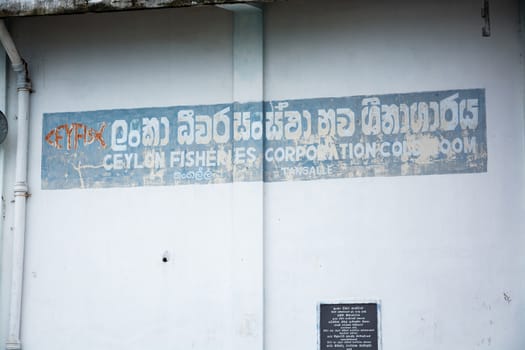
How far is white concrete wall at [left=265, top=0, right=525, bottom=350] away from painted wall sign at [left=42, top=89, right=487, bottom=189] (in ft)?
0.47

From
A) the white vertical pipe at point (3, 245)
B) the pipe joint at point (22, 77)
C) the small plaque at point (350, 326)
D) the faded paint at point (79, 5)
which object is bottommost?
the small plaque at point (350, 326)

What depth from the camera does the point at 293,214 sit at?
33.0ft

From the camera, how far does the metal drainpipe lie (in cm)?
1042

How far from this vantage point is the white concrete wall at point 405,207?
9500mm

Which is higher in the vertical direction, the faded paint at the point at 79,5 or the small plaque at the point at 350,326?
the faded paint at the point at 79,5

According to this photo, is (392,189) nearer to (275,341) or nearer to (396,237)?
(396,237)

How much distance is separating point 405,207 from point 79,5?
3.92 meters

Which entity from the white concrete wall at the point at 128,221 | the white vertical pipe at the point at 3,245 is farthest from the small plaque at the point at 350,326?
the white vertical pipe at the point at 3,245

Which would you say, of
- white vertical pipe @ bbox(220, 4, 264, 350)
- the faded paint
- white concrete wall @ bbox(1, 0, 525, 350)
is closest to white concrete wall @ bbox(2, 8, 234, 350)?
white concrete wall @ bbox(1, 0, 525, 350)

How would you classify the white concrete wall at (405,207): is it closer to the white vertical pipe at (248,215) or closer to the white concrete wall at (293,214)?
the white concrete wall at (293,214)

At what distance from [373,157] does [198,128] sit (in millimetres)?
1934

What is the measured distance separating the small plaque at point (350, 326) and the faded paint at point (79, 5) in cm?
324

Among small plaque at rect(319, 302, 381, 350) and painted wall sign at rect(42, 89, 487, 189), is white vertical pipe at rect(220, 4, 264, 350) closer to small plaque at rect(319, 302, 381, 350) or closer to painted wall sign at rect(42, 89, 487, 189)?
painted wall sign at rect(42, 89, 487, 189)

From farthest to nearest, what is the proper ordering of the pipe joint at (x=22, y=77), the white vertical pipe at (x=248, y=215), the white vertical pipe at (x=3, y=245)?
the pipe joint at (x=22, y=77)
the white vertical pipe at (x=3, y=245)
the white vertical pipe at (x=248, y=215)
